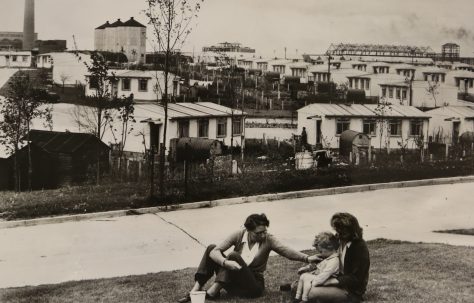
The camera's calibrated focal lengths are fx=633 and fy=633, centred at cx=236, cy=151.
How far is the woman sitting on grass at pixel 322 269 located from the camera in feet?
→ 20.7

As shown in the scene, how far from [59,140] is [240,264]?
43.6ft

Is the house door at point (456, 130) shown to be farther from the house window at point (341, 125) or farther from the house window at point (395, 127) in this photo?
the house window at point (341, 125)

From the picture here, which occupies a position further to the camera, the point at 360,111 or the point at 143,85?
the point at 143,85

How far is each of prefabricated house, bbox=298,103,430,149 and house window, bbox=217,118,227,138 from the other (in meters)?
4.53

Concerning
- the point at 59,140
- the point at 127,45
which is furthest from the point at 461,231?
the point at 127,45

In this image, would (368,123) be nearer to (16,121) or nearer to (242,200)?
(242,200)

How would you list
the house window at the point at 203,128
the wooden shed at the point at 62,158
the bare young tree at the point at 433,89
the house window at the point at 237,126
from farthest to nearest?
the bare young tree at the point at 433,89
the house window at the point at 237,126
the house window at the point at 203,128
the wooden shed at the point at 62,158

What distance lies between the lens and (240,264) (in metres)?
6.75

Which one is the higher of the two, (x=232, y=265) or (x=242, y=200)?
(x=232, y=265)

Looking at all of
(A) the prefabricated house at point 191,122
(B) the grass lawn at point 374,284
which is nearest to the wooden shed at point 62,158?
(A) the prefabricated house at point 191,122

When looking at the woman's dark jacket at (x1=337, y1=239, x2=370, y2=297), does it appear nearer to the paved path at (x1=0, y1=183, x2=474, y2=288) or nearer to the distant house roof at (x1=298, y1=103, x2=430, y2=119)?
the paved path at (x1=0, y1=183, x2=474, y2=288)

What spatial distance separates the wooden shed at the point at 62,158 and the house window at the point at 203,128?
24.7 ft

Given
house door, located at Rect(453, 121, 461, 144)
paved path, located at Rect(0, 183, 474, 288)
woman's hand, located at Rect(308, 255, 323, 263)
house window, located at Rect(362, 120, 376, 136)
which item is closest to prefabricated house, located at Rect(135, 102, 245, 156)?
house window, located at Rect(362, 120, 376, 136)

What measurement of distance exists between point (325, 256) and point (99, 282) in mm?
3320
